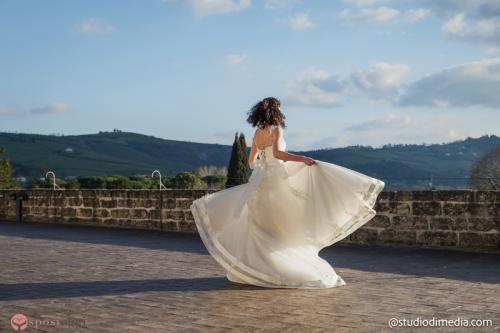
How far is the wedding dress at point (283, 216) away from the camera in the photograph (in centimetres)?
671

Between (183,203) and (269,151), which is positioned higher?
(269,151)

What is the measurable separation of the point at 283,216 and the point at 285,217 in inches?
1.0

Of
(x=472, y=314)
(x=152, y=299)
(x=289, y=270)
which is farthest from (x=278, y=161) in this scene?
(x=472, y=314)

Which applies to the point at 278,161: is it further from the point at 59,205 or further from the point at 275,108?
the point at 59,205

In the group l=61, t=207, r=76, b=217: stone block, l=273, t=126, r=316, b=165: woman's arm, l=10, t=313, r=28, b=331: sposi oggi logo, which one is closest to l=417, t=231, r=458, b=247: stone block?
l=273, t=126, r=316, b=165: woman's arm

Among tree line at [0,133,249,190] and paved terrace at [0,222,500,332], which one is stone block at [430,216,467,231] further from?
tree line at [0,133,249,190]

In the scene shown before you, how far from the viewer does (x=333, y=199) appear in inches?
275

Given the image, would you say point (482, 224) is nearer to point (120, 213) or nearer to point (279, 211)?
point (279, 211)

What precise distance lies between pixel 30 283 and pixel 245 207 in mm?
2512

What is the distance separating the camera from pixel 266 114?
273 inches

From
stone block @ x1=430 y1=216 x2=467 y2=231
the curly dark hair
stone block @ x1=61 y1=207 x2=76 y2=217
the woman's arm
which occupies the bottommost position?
stone block @ x1=61 y1=207 x2=76 y2=217

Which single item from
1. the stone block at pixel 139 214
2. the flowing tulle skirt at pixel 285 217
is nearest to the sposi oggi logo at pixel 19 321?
the flowing tulle skirt at pixel 285 217

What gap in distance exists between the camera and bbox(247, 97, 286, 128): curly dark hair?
22.8 ft

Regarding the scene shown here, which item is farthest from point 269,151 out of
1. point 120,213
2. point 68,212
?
point 68,212
